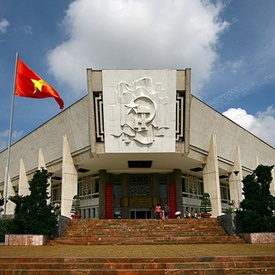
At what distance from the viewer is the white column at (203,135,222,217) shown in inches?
1087

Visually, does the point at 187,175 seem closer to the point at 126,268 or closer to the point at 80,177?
the point at 80,177

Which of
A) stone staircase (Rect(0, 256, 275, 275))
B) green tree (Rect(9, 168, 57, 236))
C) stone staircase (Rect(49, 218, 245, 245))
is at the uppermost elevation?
green tree (Rect(9, 168, 57, 236))

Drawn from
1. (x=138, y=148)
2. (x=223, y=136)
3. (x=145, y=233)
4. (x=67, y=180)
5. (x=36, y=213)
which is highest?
(x=223, y=136)

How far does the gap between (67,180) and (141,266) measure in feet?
68.8

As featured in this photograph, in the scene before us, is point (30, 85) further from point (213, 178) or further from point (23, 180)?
point (23, 180)

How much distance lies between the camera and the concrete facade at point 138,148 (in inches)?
979

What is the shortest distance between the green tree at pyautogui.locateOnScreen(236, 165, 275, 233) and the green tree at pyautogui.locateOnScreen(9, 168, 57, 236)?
29.9 ft

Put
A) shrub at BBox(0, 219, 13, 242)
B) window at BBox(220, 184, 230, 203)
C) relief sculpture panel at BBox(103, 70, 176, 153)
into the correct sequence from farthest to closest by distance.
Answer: window at BBox(220, 184, 230, 203)
relief sculpture panel at BBox(103, 70, 176, 153)
shrub at BBox(0, 219, 13, 242)

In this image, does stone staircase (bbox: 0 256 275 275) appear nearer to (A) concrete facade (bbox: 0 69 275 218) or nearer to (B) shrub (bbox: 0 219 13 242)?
(B) shrub (bbox: 0 219 13 242)

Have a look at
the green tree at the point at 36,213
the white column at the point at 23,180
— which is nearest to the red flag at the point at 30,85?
the green tree at the point at 36,213

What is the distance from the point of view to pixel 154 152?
25.0 m

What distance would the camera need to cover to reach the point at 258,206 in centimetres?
1572

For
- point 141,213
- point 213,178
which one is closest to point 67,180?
point 141,213

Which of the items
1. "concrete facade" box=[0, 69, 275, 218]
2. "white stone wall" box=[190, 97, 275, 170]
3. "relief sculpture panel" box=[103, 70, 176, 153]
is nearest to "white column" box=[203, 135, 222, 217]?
"concrete facade" box=[0, 69, 275, 218]
